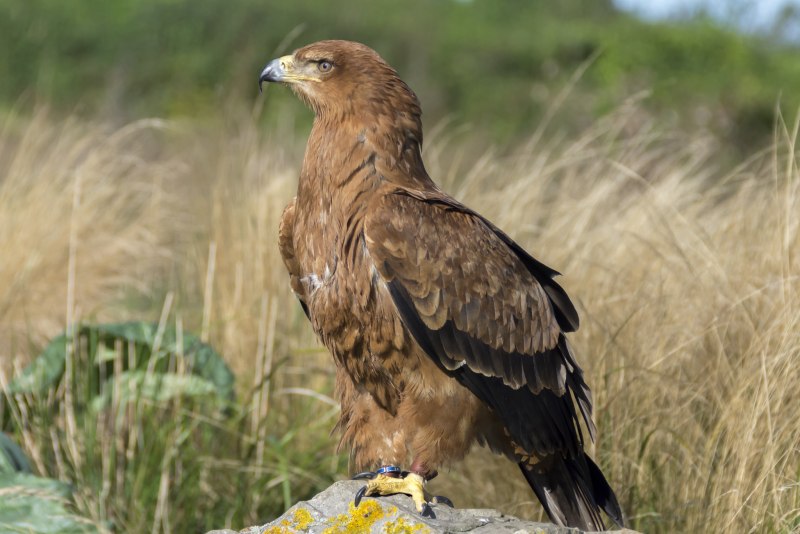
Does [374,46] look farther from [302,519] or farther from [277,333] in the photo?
[302,519]

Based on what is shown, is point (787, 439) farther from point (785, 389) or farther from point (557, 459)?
point (557, 459)

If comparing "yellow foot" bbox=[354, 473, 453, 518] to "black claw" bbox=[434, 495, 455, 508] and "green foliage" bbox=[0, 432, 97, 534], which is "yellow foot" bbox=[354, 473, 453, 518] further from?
A: "green foliage" bbox=[0, 432, 97, 534]

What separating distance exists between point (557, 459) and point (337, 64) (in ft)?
4.72

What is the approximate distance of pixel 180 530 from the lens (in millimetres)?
4629

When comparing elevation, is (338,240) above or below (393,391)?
above

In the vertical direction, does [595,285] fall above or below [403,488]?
above

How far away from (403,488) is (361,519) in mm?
289

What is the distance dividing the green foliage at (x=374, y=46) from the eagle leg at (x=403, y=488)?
11279mm

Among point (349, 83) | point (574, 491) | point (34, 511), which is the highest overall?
point (349, 83)

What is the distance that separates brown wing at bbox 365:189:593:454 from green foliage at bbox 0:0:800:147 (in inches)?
430

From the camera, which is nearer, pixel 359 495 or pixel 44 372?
pixel 359 495

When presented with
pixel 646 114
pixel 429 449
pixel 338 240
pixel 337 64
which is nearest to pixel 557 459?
pixel 429 449

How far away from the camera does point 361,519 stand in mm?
3035

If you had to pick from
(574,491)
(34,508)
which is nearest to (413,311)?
(574,491)
